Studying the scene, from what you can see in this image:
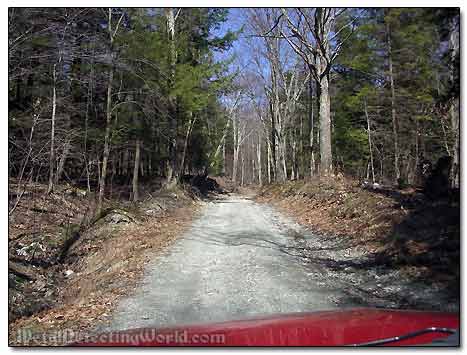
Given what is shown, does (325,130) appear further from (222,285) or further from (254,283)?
(222,285)

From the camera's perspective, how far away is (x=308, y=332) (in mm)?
3014

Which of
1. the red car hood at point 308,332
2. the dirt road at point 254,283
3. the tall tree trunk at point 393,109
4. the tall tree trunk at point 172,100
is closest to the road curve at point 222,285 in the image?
the dirt road at point 254,283

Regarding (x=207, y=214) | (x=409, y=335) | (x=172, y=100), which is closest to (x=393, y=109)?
(x=207, y=214)

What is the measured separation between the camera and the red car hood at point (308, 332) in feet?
9.37

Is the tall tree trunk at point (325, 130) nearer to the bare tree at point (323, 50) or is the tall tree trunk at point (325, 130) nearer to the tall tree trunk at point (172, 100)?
the bare tree at point (323, 50)

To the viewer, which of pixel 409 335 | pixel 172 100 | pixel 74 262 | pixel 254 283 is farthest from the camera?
pixel 172 100

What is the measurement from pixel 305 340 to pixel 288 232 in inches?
338

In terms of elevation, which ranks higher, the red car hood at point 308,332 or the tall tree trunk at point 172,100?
the tall tree trunk at point 172,100

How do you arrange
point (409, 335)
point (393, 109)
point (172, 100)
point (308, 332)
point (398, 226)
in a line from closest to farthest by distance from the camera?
1. point (409, 335)
2. point (308, 332)
3. point (398, 226)
4. point (393, 109)
5. point (172, 100)

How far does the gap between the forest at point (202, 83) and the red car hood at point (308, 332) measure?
401cm

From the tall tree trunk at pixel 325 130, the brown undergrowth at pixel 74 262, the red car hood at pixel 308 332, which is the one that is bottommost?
the brown undergrowth at pixel 74 262

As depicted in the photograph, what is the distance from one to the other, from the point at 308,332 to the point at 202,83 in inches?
714

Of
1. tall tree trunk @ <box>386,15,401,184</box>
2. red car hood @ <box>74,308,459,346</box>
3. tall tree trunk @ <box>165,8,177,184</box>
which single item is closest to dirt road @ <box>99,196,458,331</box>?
red car hood @ <box>74,308,459,346</box>

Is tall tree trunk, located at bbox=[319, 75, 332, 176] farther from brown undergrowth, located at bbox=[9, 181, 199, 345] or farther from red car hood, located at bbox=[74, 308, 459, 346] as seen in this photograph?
red car hood, located at bbox=[74, 308, 459, 346]
